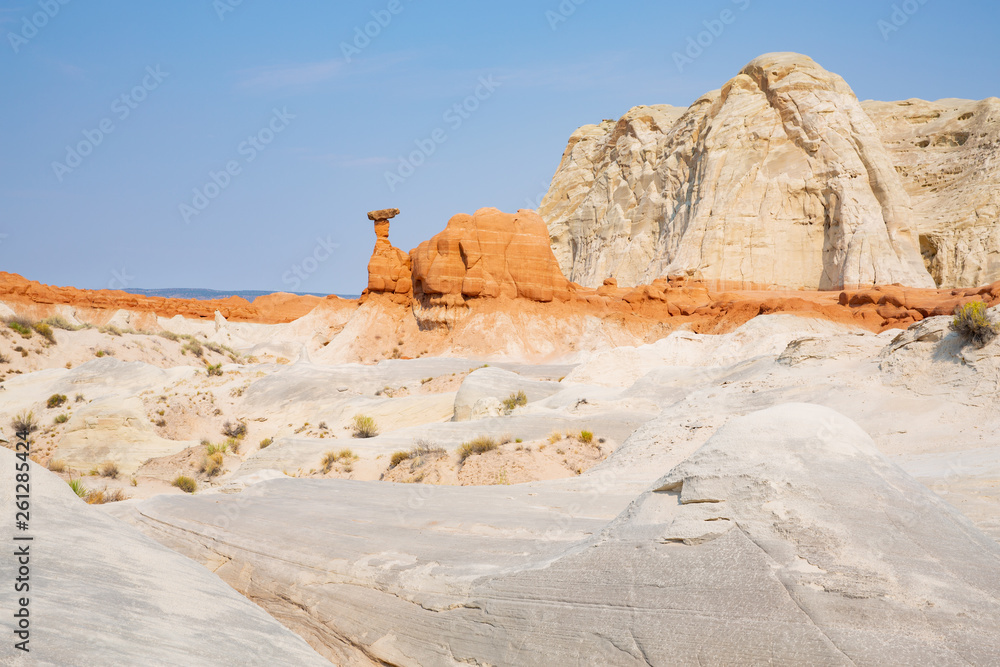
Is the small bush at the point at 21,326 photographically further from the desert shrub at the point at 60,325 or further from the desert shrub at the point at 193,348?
the desert shrub at the point at 193,348

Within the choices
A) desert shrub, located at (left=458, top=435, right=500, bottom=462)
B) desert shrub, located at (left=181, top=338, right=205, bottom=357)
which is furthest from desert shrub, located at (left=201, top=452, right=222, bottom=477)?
desert shrub, located at (left=181, top=338, right=205, bottom=357)

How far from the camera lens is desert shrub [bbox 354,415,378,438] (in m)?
17.8

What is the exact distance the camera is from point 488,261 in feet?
105

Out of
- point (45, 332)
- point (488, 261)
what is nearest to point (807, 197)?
point (488, 261)

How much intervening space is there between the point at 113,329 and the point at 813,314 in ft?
93.7

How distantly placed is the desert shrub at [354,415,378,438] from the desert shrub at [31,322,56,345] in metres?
16.1

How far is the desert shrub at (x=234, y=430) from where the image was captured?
2011 cm

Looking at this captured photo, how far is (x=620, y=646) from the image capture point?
4.05 metres

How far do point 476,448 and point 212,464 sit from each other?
755 centimetres

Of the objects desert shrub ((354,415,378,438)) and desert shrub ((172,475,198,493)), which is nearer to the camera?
desert shrub ((172,475,198,493))

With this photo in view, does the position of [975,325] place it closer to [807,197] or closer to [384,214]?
[384,214]

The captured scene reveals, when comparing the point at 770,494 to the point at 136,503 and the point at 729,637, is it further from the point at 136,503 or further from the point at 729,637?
the point at 136,503

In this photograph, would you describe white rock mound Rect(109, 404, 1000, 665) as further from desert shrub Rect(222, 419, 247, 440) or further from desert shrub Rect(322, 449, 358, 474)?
desert shrub Rect(222, 419, 247, 440)

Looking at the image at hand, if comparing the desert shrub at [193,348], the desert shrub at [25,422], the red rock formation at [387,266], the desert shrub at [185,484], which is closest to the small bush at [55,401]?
the desert shrub at [25,422]
